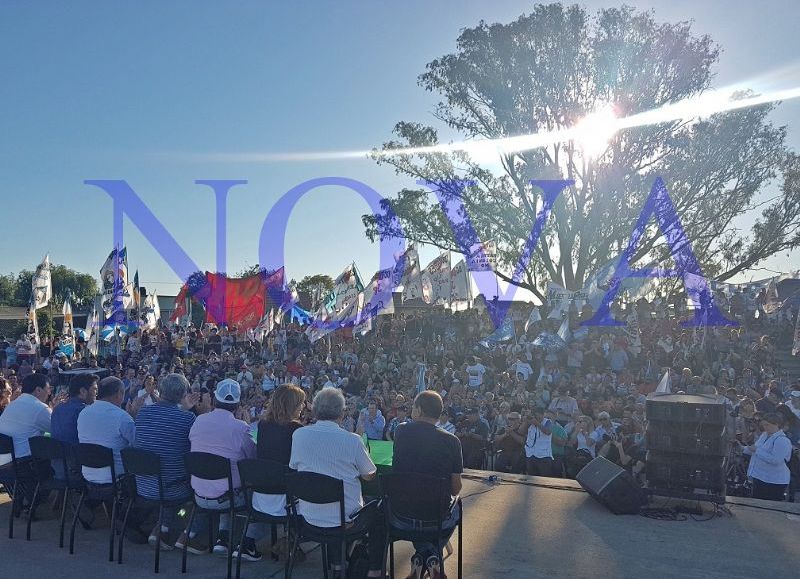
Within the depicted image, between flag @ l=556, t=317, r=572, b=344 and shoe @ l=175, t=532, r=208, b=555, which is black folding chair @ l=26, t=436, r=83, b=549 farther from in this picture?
flag @ l=556, t=317, r=572, b=344

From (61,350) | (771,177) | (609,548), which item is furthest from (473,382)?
(61,350)

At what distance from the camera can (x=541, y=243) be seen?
21859mm

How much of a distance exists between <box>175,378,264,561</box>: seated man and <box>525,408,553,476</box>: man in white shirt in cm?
514

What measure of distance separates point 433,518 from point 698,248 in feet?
66.8

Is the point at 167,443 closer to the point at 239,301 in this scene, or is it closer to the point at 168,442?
the point at 168,442

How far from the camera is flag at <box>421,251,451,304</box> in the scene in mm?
19031

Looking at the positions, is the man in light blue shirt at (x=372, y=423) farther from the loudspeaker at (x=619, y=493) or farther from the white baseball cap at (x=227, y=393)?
the white baseball cap at (x=227, y=393)

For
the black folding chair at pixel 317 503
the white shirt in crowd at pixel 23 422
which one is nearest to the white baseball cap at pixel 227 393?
the black folding chair at pixel 317 503

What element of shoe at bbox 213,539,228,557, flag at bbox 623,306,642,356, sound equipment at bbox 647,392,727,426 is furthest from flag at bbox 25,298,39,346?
sound equipment at bbox 647,392,727,426

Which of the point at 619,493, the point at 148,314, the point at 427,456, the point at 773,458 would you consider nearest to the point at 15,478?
the point at 427,456

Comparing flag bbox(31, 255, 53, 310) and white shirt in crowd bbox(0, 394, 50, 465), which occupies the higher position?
flag bbox(31, 255, 53, 310)

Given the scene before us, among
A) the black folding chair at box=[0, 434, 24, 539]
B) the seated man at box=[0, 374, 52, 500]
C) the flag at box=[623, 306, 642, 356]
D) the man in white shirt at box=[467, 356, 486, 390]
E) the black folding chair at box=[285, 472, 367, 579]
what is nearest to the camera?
the black folding chair at box=[285, 472, 367, 579]

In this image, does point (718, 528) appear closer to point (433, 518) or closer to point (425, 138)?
point (433, 518)

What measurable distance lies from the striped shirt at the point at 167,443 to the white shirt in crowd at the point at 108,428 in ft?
0.98
